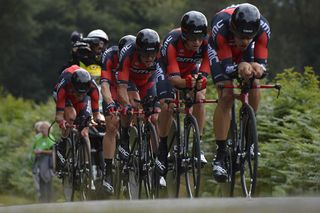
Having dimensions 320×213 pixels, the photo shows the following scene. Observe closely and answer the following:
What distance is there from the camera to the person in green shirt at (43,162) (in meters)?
23.2

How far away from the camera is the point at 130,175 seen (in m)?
15.6

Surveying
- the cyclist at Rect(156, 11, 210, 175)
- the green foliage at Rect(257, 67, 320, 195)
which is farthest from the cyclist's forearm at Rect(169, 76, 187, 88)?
the green foliage at Rect(257, 67, 320, 195)

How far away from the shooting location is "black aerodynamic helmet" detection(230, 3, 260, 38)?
11.5 metres

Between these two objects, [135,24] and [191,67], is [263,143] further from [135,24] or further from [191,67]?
[135,24]

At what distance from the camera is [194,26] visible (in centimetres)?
1290

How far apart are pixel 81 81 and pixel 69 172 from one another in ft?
6.00

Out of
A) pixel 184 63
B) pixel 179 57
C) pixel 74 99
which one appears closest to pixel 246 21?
pixel 179 57

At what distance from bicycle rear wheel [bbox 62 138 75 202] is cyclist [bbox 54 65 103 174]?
208mm

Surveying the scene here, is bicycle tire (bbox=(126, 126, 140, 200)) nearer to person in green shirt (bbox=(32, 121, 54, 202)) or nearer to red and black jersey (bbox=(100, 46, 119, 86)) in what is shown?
red and black jersey (bbox=(100, 46, 119, 86))

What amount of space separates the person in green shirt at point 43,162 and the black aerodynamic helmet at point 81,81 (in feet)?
23.1

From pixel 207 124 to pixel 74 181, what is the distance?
288 centimetres

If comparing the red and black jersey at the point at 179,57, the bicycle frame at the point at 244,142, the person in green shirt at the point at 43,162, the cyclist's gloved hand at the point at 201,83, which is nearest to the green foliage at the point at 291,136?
the bicycle frame at the point at 244,142

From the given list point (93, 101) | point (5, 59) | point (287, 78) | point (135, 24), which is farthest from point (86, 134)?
point (135, 24)

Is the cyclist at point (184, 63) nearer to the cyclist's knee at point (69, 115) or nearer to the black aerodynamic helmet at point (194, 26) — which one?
the black aerodynamic helmet at point (194, 26)
